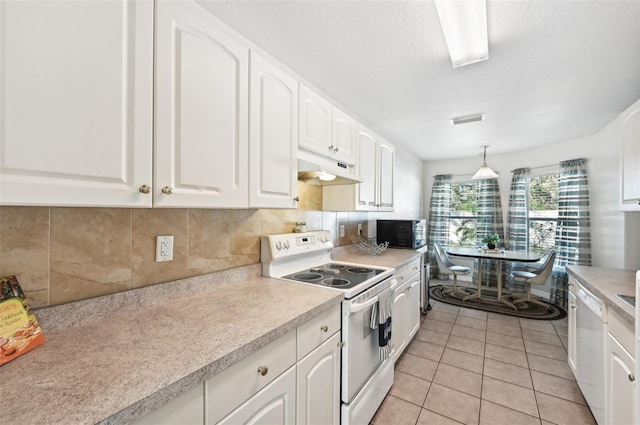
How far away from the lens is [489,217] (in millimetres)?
4664

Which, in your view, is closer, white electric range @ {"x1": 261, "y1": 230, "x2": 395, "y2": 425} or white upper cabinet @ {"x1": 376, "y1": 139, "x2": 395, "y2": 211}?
white electric range @ {"x1": 261, "y1": 230, "x2": 395, "y2": 425}

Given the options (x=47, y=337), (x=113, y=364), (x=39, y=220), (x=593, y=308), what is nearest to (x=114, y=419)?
(x=113, y=364)

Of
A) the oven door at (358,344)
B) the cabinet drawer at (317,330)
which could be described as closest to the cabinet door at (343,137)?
the oven door at (358,344)

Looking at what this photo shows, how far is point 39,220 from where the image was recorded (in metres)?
0.95

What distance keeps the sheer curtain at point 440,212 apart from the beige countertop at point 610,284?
9.37 ft

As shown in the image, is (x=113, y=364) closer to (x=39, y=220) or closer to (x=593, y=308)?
(x=39, y=220)

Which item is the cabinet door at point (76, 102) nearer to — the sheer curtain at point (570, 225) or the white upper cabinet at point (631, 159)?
the white upper cabinet at point (631, 159)

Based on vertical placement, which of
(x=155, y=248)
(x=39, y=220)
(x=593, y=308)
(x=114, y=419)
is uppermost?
(x=39, y=220)

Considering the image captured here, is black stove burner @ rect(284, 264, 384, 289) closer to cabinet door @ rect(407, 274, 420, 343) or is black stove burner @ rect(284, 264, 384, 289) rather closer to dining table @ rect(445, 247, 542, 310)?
cabinet door @ rect(407, 274, 420, 343)

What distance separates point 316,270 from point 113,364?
1387mm

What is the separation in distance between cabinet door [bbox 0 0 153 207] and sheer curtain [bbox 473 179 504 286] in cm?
516

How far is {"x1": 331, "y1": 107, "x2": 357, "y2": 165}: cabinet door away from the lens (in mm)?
1983

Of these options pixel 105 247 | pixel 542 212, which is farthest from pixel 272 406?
pixel 542 212

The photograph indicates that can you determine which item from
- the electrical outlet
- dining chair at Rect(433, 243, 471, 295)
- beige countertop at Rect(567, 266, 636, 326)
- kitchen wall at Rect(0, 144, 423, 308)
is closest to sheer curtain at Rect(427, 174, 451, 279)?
dining chair at Rect(433, 243, 471, 295)
